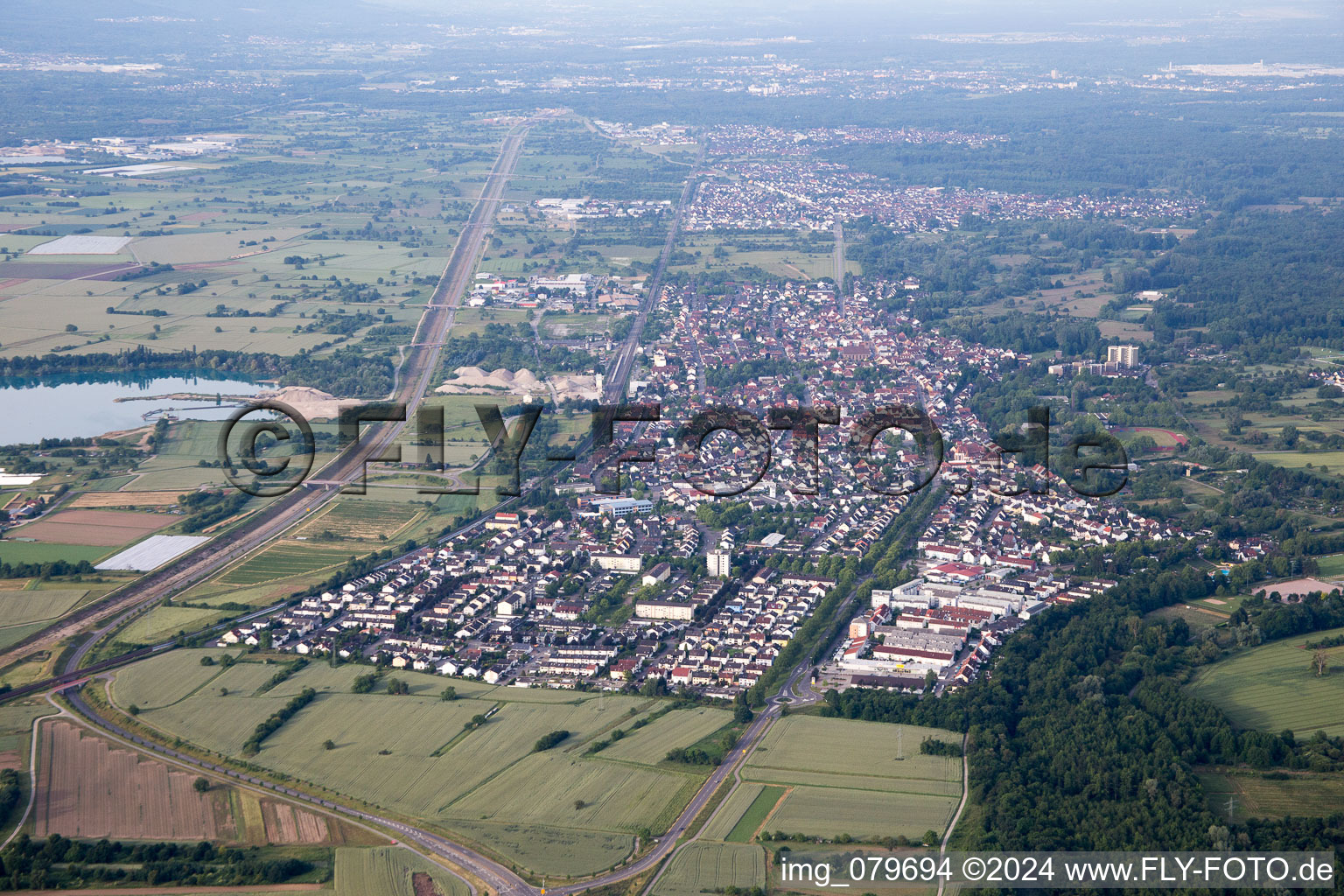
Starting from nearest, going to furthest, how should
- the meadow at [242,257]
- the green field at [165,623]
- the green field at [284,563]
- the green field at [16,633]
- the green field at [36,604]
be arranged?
the green field at [16,633]
the green field at [165,623]
the green field at [36,604]
the green field at [284,563]
the meadow at [242,257]

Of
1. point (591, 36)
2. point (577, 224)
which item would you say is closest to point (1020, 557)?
point (577, 224)

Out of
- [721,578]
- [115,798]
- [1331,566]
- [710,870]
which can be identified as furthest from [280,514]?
[1331,566]

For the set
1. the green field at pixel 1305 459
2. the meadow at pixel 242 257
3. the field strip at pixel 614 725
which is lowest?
the field strip at pixel 614 725

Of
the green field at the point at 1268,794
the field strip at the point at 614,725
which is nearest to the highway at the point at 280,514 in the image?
the field strip at the point at 614,725

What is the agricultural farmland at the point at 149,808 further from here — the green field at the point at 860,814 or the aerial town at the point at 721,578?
the green field at the point at 860,814

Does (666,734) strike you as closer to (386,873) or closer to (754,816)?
(754,816)

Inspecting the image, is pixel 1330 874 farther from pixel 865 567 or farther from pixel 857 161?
pixel 857 161
